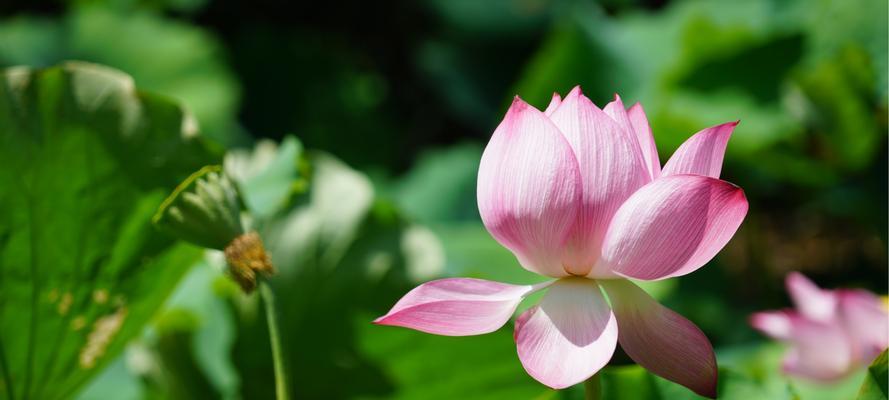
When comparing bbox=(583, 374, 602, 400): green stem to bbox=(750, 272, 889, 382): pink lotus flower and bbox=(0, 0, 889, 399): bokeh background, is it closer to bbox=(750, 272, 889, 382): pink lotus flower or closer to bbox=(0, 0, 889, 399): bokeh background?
bbox=(0, 0, 889, 399): bokeh background

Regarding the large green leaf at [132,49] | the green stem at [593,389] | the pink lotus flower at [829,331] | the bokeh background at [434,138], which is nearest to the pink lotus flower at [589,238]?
the green stem at [593,389]

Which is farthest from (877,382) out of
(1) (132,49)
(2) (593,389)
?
(1) (132,49)

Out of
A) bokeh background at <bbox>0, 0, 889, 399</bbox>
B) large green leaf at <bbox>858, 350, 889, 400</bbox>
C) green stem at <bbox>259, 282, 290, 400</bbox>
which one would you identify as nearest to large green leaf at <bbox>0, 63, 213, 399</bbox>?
bokeh background at <bbox>0, 0, 889, 399</bbox>

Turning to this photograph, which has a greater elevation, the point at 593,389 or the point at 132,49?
the point at 593,389

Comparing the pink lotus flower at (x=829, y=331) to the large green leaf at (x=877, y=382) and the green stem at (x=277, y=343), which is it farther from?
the green stem at (x=277, y=343)

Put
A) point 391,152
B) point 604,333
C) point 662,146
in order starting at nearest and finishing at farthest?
point 604,333
point 662,146
point 391,152

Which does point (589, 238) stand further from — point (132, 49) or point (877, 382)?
point (132, 49)

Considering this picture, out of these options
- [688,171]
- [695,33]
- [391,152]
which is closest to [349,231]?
[688,171]

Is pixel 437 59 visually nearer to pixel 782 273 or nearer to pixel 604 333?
pixel 782 273
